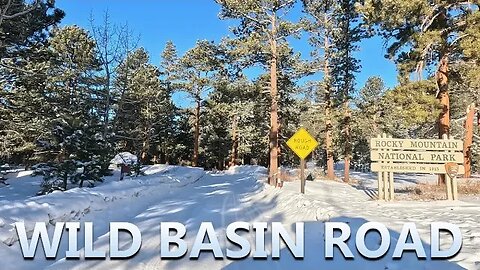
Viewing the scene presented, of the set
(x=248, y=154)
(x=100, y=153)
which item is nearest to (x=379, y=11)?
(x=100, y=153)

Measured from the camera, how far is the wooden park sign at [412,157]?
1307 centimetres

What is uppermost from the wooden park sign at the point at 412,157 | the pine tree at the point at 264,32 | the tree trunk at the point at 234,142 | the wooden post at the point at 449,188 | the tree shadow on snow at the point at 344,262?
the pine tree at the point at 264,32

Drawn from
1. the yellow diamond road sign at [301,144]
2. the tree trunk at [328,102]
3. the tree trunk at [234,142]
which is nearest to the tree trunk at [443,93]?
the yellow diamond road sign at [301,144]

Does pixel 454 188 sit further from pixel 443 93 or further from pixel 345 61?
pixel 345 61

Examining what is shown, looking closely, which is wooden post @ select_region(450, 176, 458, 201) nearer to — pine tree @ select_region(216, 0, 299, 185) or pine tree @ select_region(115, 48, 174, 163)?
pine tree @ select_region(216, 0, 299, 185)

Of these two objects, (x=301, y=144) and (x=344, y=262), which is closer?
(x=344, y=262)

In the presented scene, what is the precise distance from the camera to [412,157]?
13.3 metres

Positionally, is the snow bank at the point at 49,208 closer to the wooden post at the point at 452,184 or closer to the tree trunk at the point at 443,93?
the wooden post at the point at 452,184

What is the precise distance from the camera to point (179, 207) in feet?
39.4

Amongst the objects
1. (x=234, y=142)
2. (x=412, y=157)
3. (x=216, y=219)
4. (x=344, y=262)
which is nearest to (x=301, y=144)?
(x=412, y=157)

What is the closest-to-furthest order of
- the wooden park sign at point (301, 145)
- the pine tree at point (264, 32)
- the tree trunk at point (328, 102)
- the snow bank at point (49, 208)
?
the snow bank at point (49, 208) → the wooden park sign at point (301, 145) → the pine tree at point (264, 32) → the tree trunk at point (328, 102)

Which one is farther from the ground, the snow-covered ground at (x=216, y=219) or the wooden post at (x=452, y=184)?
the wooden post at (x=452, y=184)

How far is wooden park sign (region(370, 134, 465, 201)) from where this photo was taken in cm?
1307

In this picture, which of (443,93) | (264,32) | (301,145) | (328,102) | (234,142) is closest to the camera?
(301,145)
